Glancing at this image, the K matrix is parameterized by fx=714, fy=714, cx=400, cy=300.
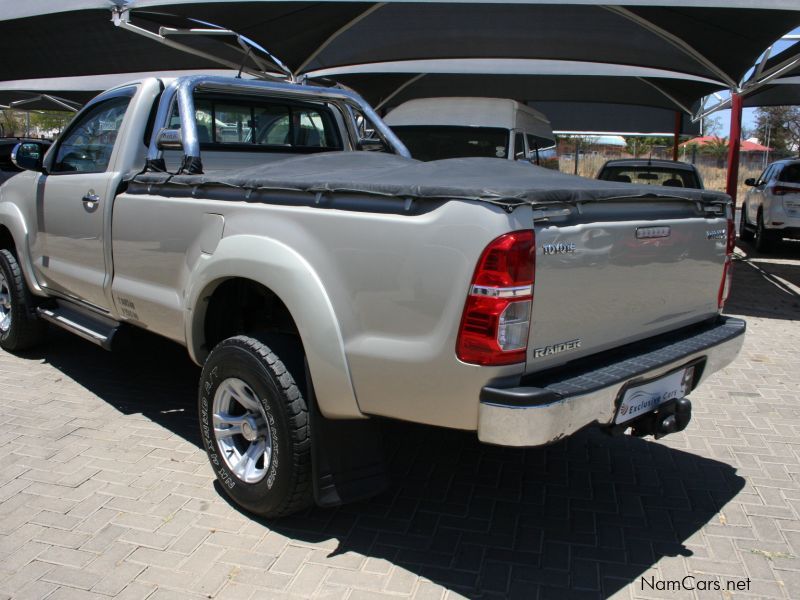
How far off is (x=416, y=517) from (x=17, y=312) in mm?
3759

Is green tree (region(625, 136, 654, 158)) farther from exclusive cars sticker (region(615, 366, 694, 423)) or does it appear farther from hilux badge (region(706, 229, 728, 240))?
exclusive cars sticker (region(615, 366, 694, 423))

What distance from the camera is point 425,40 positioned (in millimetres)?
11953

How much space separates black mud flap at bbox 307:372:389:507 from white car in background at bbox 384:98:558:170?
6.75 metres

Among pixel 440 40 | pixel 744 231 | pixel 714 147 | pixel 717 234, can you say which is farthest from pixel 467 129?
pixel 714 147

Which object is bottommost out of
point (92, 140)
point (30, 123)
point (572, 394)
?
point (572, 394)

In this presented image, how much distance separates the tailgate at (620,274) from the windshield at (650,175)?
22.2ft

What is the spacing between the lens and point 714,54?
10.9 metres

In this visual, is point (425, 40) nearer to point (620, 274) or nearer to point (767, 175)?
point (767, 175)

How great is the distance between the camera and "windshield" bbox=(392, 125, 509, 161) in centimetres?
938

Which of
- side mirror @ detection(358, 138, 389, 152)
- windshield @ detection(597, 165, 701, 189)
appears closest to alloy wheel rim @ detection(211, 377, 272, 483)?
side mirror @ detection(358, 138, 389, 152)

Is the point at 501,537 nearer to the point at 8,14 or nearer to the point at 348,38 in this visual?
the point at 348,38

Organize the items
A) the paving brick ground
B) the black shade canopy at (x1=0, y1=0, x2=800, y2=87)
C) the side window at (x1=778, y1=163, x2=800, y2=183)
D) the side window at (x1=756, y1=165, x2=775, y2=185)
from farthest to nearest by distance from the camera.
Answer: the side window at (x1=756, y1=165, x2=775, y2=185) < the side window at (x1=778, y1=163, x2=800, y2=183) < the black shade canopy at (x1=0, y1=0, x2=800, y2=87) < the paving brick ground

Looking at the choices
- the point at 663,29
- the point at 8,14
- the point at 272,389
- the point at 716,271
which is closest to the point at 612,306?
the point at 716,271

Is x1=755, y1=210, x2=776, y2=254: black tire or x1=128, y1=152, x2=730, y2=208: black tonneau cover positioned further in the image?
x1=755, y1=210, x2=776, y2=254: black tire
